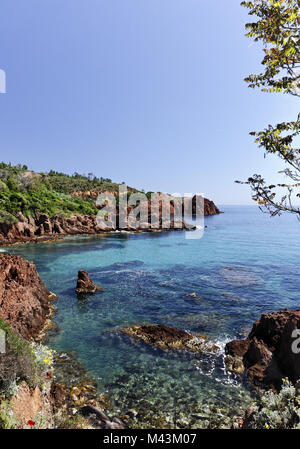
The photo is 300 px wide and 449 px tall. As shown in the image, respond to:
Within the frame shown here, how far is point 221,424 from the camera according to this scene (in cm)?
772

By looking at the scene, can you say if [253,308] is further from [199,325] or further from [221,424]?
[221,424]

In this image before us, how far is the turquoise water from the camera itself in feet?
28.7

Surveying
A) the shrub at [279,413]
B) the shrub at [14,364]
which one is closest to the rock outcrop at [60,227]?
the shrub at [14,364]

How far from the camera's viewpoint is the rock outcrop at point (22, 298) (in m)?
12.2

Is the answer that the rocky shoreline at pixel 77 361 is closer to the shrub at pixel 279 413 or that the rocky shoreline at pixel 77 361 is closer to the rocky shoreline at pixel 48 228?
the shrub at pixel 279 413

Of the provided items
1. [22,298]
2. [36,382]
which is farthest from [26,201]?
[36,382]

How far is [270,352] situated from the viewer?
10.9 metres

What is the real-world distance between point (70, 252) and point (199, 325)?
1074 inches

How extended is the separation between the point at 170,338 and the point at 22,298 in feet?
29.8

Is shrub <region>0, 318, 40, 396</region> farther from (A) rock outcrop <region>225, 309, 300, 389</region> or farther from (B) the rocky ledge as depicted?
(A) rock outcrop <region>225, 309, 300, 389</region>

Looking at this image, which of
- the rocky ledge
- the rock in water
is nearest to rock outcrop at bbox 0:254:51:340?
the rock in water

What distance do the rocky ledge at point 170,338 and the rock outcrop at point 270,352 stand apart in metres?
1.29

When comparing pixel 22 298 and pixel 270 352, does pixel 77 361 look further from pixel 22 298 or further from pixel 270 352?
pixel 270 352
